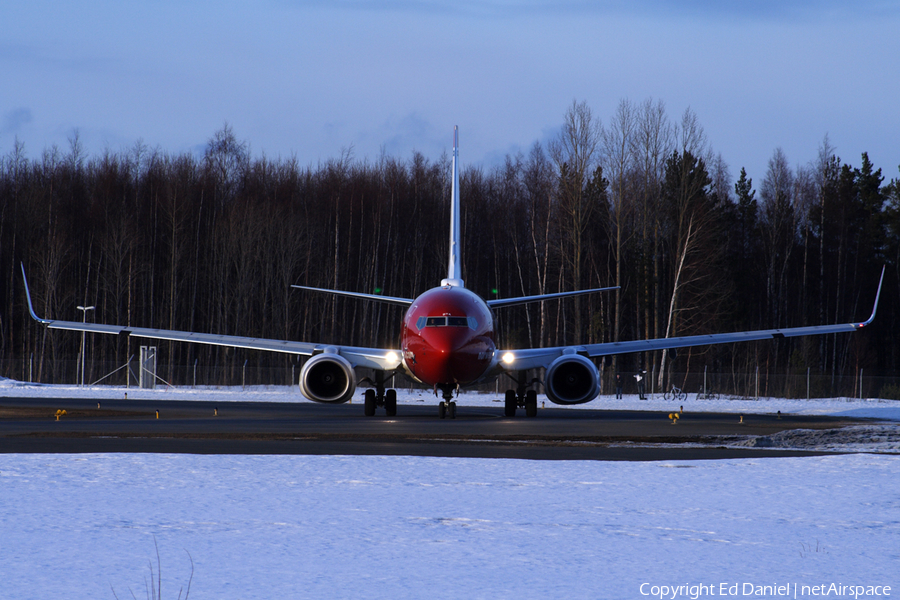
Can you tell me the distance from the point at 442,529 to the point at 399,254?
2614 inches

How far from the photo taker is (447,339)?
20.8 metres

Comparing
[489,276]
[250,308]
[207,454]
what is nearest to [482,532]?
[207,454]

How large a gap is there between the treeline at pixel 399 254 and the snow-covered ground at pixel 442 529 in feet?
166

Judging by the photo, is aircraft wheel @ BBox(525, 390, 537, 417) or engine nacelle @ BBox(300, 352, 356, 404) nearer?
A: engine nacelle @ BBox(300, 352, 356, 404)

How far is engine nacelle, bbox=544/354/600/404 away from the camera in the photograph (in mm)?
22672

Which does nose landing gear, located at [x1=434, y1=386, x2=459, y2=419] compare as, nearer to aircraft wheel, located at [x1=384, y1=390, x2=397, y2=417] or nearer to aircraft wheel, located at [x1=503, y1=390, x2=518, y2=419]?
aircraft wheel, located at [x1=384, y1=390, x2=397, y2=417]

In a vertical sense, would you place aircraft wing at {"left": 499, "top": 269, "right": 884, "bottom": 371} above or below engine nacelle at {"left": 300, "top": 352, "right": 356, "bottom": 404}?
above

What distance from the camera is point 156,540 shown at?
580cm

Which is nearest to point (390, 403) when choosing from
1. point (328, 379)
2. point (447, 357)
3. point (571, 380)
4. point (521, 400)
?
point (328, 379)

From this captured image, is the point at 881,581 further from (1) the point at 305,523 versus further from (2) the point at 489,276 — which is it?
(2) the point at 489,276

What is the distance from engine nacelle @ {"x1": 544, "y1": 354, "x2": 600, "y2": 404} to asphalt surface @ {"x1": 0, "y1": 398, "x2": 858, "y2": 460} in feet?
→ 3.37

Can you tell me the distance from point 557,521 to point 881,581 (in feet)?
7.81

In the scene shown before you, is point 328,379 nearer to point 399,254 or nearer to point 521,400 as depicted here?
point 521,400

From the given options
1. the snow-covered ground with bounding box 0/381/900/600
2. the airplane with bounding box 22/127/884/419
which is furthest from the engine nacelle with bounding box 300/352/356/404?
A: the snow-covered ground with bounding box 0/381/900/600
